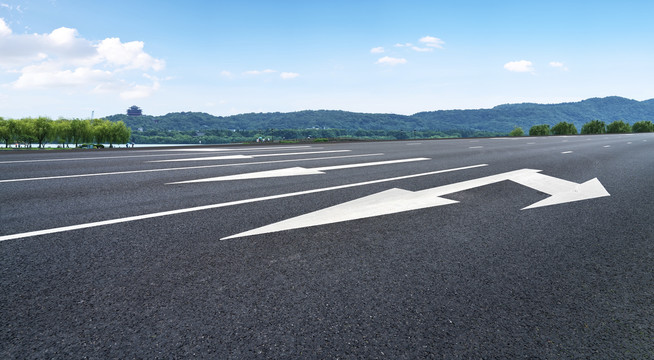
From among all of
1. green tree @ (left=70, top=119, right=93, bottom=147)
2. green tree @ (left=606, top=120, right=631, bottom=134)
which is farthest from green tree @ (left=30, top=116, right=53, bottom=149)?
green tree @ (left=606, top=120, right=631, bottom=134)

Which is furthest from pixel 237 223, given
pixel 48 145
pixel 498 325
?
pixel 48 145

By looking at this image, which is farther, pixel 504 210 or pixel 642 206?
pixel 642 206

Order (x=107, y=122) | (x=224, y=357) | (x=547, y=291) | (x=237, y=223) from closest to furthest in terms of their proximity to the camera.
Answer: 1. (x=224, y=357)
2. (x=547, y=291)
3. (x=237, y=223)
4. (x=107, y=122)

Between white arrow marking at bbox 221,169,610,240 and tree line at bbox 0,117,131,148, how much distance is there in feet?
349

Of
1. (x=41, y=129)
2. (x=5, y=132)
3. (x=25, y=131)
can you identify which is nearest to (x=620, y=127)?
(x=41, y=129)

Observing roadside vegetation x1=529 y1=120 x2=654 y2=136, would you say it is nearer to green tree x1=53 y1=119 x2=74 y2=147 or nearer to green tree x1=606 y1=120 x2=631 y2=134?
green tree x1=606 y1=120 x2=631 y2=134

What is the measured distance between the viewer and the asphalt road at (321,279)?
6.00 ft

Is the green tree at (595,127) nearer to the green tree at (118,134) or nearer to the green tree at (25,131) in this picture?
the green tree at (118,134)

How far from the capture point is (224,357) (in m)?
1.69

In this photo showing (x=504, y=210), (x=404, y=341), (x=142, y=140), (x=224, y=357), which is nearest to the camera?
(x=224, y=357)

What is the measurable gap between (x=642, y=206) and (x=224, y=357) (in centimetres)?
634

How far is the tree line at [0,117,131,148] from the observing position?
86062 millimetres

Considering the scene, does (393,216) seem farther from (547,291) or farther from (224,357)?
(224,357)

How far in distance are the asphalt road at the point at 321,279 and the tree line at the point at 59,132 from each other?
345ft
